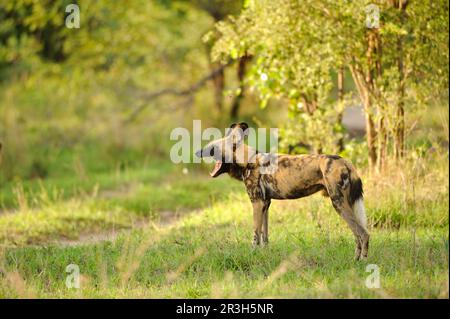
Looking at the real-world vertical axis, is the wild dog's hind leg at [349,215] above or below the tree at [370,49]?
below

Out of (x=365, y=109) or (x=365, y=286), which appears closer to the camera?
(x=365, y=286)

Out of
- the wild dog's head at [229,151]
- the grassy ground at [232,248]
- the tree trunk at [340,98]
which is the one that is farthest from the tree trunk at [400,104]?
the wild dog's head at [229,151]

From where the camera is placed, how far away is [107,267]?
6699mm

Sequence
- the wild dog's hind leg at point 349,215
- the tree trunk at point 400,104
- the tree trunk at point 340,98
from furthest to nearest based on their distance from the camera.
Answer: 1. the tree trunk at point 340,98
2. the tree trunk at point 400,104
3. the wild dog's hind leg at point 349,215

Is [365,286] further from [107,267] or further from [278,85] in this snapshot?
[278,85]

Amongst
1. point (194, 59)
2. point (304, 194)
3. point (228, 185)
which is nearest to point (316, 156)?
point (304, 194)

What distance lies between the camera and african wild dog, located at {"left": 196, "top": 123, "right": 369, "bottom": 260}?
21.0 feet

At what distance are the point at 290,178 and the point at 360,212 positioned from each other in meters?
0.66

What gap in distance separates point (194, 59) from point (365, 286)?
1364cm

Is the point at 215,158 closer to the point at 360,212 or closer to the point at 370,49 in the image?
the point at 360,212

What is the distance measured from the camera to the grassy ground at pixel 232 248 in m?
5.80

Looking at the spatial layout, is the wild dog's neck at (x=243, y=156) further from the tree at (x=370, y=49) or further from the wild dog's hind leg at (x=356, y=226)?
the tree at (x=370, y=49)

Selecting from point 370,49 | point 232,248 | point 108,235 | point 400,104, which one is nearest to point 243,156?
point 232,248

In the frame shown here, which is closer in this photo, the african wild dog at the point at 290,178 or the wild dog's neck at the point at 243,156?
the african wild dog at the point at 290,178
